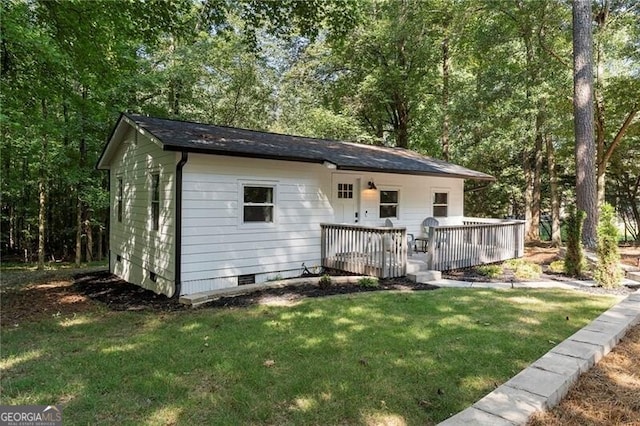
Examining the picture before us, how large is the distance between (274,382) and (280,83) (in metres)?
18.5

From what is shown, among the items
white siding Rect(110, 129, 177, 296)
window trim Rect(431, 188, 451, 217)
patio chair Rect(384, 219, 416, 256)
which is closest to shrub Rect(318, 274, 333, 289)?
white siding Rect(110, 129, 177, 296)

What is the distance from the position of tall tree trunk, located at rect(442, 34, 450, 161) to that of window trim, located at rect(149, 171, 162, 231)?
12278mm

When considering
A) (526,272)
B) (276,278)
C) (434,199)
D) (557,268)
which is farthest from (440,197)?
(276,278)

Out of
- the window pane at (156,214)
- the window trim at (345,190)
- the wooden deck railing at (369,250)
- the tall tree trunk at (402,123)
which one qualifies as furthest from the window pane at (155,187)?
the tall tree trunk at (402,123)

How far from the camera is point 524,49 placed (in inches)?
591

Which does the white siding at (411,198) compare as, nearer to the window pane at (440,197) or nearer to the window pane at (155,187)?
the window pane at (440,197)

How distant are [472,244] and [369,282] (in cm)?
370

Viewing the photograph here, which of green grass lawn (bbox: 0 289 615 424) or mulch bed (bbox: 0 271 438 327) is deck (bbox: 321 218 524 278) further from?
green grass lawn (bbox: 0 289 615 424)

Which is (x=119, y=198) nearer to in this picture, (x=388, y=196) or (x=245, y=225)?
(x=245, y=225)

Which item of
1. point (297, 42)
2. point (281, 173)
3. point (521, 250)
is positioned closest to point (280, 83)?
point (297, 42)

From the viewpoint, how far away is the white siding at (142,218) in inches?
292

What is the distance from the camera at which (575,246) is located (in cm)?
826

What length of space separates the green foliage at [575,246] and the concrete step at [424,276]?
299 cm

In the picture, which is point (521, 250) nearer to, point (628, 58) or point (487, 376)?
point (628, 58)
